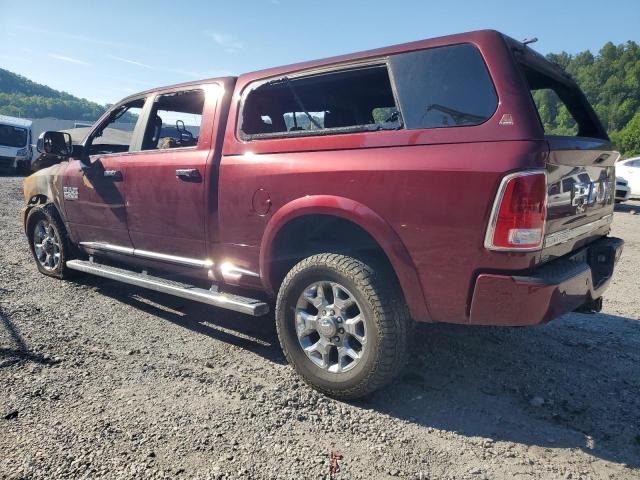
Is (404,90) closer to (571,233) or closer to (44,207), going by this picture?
(571,233)

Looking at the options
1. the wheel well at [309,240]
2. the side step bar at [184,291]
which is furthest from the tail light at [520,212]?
the side step bar at [184,291]

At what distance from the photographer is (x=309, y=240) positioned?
3135 millimetres

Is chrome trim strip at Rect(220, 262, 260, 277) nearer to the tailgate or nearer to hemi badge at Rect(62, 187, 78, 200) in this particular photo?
the tailgate

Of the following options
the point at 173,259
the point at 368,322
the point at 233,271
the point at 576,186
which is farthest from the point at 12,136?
the point at 576,186

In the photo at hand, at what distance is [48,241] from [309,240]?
349cm

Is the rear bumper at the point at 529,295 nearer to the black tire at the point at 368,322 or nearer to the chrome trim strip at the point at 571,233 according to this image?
the chrome trim strip at the point at 571,233

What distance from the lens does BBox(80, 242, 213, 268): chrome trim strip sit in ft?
11.7

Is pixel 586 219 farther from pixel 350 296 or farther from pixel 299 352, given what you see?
pixel 299 352

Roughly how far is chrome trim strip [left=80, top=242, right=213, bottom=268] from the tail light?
6.93 ft

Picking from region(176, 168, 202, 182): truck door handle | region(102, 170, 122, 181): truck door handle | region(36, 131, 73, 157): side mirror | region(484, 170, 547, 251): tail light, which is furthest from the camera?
region(36, 131, 73, 157): side mirror

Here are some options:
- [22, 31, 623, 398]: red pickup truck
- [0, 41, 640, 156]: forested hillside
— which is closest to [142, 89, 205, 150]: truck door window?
[22, 31, 623, 398]: red pickup truck

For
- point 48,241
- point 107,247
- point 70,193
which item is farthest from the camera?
point 48,241

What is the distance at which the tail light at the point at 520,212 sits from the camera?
2141 millimetres

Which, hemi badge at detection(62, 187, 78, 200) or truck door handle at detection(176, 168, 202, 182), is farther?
hemi badge at detection(62, 187, 78, 200)
